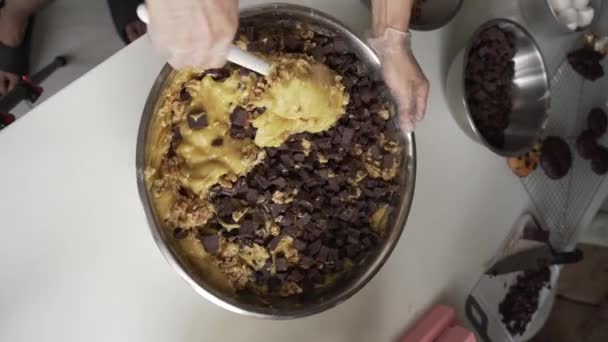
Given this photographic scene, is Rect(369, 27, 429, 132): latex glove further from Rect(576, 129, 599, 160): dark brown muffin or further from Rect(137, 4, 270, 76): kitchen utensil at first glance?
Rect(576, 129, 599, 160): dark brown muffin

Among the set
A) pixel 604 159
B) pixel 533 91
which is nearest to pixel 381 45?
pixel 533 91

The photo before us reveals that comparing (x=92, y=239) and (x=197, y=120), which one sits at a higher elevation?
(x=197, y=120)

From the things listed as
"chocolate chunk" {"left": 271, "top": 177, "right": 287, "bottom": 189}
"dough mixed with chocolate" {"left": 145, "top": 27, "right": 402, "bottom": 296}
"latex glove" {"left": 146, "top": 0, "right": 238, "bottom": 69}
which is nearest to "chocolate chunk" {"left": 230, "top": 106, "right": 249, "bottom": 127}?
"dough mixed with chocolate" {"left": 145, "top": 27, "right": 402, "bottom": 296}

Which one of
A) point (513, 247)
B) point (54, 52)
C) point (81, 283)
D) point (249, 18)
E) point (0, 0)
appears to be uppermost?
point (249, 18)

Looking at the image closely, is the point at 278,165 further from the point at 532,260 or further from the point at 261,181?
the point at 532,260

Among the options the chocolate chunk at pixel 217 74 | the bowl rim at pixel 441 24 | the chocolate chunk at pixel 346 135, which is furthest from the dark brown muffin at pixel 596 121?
the chocolate chunk at pixel 217 74

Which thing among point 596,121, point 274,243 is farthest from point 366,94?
point 596,121

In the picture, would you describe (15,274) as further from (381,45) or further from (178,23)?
(381,45)
